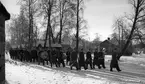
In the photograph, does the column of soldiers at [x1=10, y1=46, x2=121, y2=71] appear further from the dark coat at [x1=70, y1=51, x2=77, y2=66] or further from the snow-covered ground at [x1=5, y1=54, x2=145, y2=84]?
the snow-covered ground at [x1=5, y1=54, x2=145, y2=84]

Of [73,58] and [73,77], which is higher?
[73,58]

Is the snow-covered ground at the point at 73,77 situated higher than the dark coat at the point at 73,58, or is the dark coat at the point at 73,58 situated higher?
the dark coat at the point at 73,58

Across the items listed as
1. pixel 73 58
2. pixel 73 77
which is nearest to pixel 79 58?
pixel 73 58

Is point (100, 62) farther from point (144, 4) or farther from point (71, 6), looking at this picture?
point (71, 6)

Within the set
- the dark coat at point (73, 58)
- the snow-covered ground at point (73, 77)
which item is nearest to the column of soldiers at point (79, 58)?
the dark coat at point (73, 58)

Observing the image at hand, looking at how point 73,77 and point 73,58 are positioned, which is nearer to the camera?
point 73,77

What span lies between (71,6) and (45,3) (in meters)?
4.31

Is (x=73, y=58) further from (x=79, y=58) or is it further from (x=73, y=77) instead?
(x=73, y=77)

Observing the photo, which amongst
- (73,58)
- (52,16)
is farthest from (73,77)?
(52,16)

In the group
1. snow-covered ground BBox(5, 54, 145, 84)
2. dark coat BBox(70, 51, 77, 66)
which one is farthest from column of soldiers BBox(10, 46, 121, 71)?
snow-covered ground BBox(5, 54, 145, 84)

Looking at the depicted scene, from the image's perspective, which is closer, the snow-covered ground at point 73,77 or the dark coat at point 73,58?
the snow-covered ground at point 73,77

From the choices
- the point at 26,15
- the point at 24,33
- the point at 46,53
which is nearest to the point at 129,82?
the point at 46,53

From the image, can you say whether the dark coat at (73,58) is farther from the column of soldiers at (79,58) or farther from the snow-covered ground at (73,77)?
the snow-covered ground at (73,77)

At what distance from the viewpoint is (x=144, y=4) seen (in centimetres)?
2505
